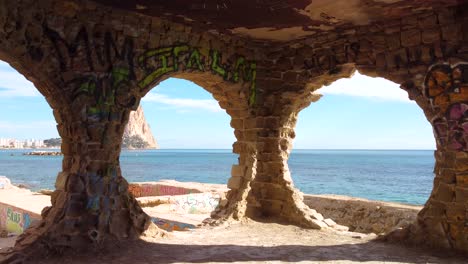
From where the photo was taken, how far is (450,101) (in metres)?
6.68

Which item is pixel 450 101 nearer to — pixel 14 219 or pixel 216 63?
pixel 216 63

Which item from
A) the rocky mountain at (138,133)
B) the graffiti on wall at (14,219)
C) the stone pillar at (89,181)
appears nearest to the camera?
the stone pillar at (89,181)

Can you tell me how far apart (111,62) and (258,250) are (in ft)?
12.0

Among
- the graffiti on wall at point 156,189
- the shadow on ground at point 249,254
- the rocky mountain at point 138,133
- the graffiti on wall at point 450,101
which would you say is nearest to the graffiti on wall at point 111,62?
the shadow on ground at point 249,254

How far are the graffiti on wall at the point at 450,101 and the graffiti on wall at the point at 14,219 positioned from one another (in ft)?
40.6

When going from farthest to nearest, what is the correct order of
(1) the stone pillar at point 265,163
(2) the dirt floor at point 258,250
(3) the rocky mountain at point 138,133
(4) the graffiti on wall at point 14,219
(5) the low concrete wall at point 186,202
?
(3) the rocky mountain at point 138,133, (5) the low concrete wall at point 186,202, (4) the graffiti on wall at point 14,219, (1) the stone pillar at point 265,163, (2) the dirt floor at point 258,250

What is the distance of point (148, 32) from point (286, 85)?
10.9 feet

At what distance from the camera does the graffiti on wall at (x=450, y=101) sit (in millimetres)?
6551

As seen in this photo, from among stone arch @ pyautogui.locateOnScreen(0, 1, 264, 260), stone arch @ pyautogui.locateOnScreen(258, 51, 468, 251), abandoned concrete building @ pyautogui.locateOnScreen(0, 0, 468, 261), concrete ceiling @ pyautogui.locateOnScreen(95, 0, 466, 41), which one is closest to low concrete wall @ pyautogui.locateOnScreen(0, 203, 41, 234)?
stone arch @ pyautogui.locateOnScreen(0, 1, 264, 260)

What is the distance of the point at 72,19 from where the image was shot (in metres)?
6.39

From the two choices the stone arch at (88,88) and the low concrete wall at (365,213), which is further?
the low concrete wall at (365,213)

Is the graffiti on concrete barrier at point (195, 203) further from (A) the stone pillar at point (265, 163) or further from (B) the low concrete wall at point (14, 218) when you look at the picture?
(A) the stone pillar at point (265, 163)

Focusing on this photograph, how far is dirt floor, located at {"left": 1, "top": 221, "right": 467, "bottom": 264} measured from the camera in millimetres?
6160

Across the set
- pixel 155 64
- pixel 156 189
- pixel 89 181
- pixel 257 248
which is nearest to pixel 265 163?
pixel 257 248
